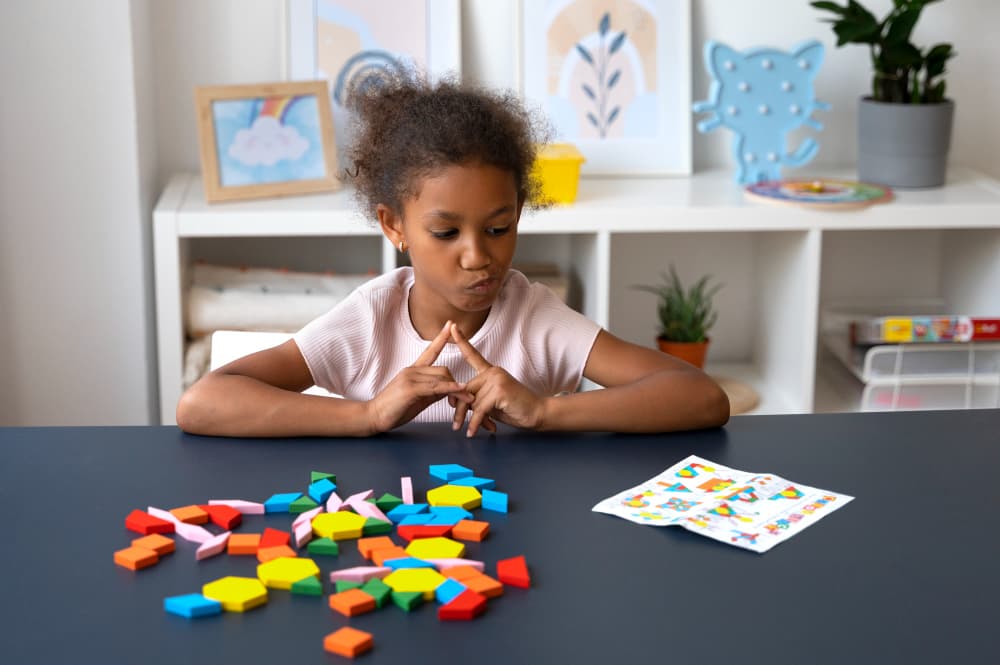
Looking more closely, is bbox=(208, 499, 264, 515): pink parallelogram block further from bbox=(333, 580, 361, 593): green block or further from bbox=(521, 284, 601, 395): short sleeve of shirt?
bbox=(521, 284, 601, 395): short sleeve of shirt

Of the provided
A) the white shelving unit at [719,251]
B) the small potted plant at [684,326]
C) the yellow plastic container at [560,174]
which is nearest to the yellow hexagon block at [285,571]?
the white shelving unit at [719,251]

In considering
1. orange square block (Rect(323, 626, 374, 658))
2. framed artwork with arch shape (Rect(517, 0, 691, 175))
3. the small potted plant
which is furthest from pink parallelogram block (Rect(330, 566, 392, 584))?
framed artwork with arch shape (Rect(517, 0, 691, 175))

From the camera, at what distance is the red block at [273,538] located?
109 cm

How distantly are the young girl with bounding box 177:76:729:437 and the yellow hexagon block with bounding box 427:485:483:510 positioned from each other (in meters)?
0.19

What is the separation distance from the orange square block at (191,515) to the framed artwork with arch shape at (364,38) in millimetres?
1904

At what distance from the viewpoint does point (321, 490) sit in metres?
1.21

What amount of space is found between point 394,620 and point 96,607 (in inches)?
9.5

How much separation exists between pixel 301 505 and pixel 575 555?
276 mm

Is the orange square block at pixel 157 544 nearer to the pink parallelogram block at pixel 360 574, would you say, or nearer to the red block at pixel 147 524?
the red block at pixel 147 524

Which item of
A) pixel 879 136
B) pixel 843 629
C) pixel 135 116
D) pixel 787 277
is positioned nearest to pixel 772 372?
pixel 787 277

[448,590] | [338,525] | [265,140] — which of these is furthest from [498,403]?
[265,140]

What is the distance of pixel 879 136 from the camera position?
2.88 metres

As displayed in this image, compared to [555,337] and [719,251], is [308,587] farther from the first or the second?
[719,251]

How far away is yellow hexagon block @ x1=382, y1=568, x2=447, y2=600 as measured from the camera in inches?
39.4
